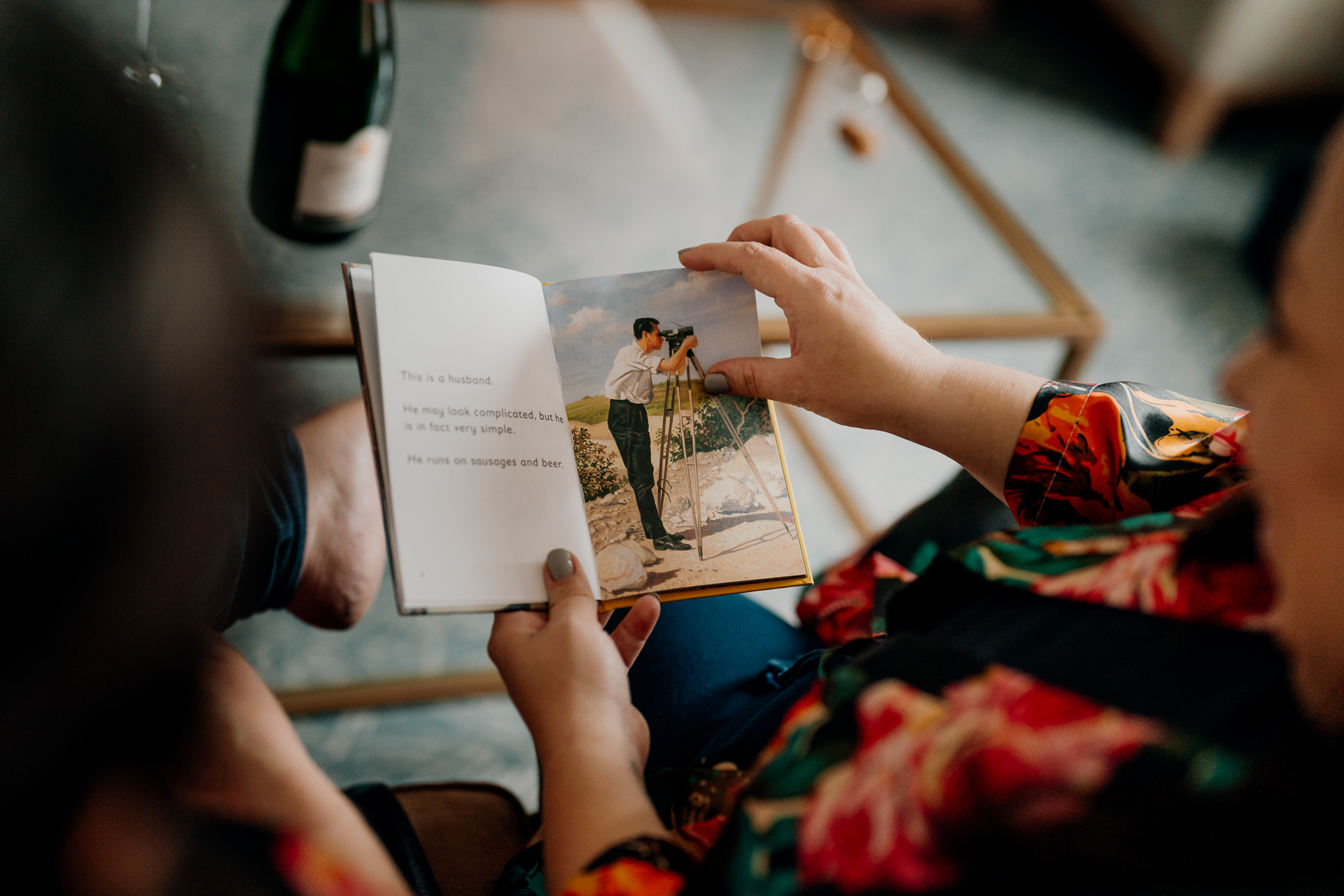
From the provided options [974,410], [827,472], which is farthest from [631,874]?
[827,472]

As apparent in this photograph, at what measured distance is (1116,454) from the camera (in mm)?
525

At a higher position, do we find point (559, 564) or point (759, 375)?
point (759, 375)

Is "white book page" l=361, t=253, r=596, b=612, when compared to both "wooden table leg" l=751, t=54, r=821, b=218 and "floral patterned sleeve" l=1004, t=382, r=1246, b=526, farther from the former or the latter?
"wooden table leg" l=751, t=54, r=821, b=218

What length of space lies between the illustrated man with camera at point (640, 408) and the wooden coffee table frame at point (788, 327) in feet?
0.64

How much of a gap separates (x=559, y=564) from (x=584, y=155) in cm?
99

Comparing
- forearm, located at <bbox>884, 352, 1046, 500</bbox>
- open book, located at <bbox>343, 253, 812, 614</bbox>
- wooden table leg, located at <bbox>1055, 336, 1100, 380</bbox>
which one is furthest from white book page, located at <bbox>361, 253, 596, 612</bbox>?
wooden table leg, located at <bbox>1055, 336, 1100, 380</bbox>

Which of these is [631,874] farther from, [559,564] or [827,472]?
[827,472]

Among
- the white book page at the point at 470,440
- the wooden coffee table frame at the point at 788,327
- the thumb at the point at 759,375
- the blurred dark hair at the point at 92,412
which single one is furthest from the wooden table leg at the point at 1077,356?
the blurred dark hair at the point at 92,412

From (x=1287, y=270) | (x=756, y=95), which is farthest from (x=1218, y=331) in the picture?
(x=1287, y=270)

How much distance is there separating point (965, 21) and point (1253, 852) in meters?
2.35

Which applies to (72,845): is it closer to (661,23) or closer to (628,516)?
(628,516)

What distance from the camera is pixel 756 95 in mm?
1841

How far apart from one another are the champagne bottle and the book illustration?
0.32 metres

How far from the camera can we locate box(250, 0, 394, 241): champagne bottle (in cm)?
76
